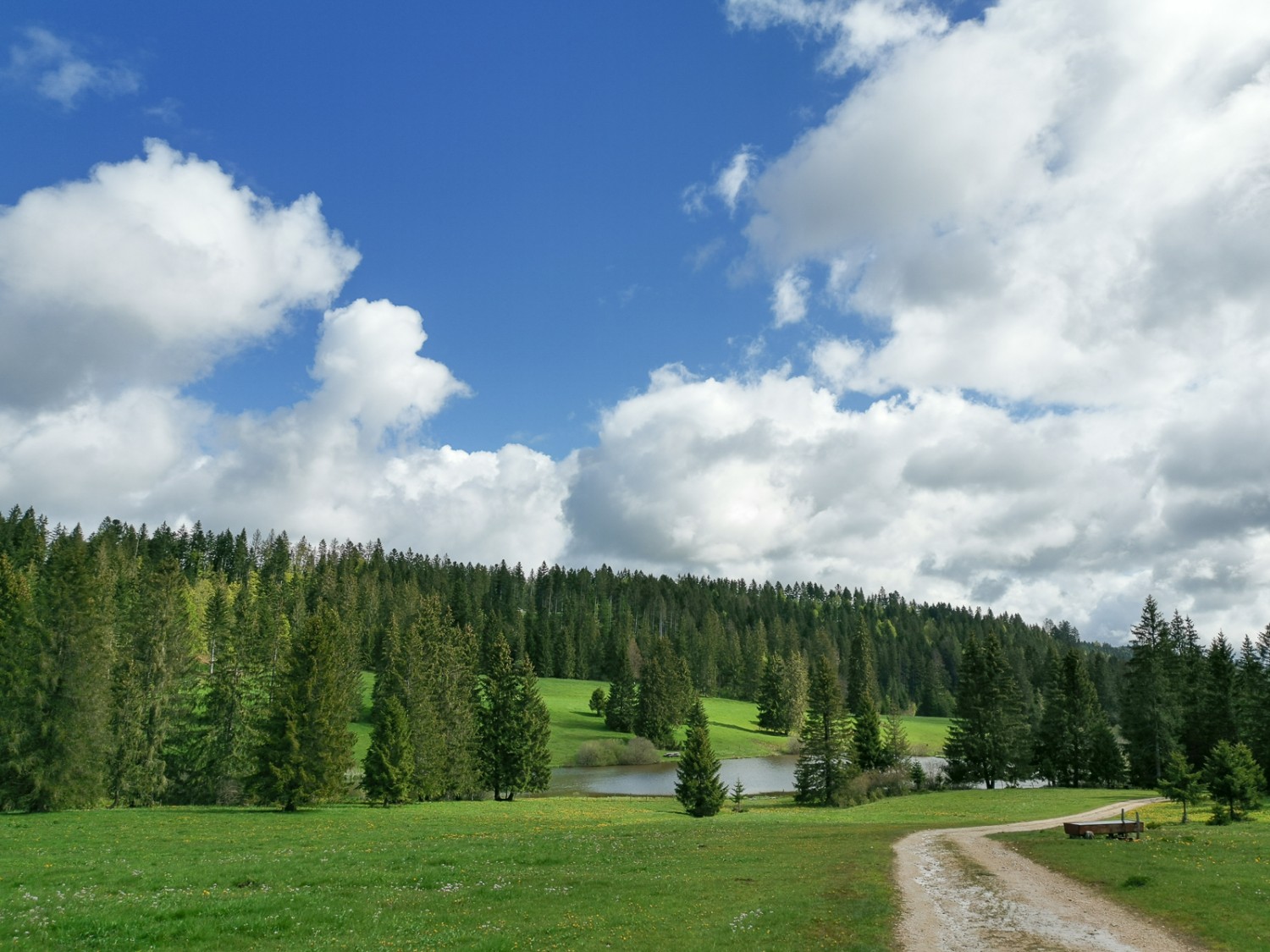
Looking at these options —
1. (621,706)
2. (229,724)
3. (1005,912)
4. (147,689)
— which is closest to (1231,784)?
(1005,912)

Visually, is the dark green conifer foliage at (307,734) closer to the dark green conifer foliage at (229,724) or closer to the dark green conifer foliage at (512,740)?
the dark green conifer foliage at (229,724)

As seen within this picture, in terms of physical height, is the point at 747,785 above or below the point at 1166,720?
below

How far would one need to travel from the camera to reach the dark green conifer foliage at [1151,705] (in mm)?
72062

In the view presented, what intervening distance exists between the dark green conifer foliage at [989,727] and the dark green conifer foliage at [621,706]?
59095 millimetres

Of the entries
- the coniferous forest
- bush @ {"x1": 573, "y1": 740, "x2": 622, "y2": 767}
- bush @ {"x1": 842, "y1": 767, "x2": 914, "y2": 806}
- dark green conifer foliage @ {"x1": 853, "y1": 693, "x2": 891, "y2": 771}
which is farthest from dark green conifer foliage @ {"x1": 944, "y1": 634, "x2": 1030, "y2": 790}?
bush @ {"x1": 573, "y1": 740, "x2": 622, "y2": 767}

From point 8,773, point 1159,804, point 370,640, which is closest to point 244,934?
point 8,773

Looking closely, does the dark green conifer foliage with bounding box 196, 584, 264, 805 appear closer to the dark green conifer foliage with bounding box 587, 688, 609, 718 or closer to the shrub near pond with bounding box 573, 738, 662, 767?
the shrub near pond with bounding box 573, 738, 662, 767

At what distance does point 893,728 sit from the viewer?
85.5 metres

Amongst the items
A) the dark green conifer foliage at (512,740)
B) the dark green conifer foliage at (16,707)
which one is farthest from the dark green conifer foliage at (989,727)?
the dark green conifer foliage at (16,707)

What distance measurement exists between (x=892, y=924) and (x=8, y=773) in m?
51.6

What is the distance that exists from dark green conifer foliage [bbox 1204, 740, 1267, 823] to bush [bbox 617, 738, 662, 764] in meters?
80.6

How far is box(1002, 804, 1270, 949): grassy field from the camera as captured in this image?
1847 cm

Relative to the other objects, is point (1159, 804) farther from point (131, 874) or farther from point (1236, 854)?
point (131, 874)

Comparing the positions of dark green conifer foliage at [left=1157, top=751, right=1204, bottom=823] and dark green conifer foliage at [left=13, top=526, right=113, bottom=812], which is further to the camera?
dark green conifer foliage at [left=13, top=526, right=113, bottom=812]
